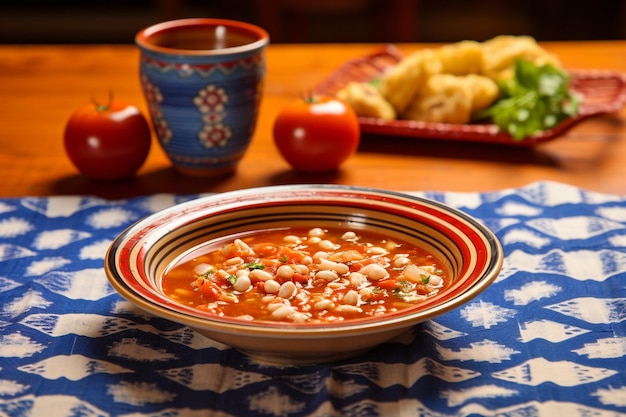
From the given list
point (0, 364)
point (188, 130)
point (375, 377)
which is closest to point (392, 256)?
point (375, 377)

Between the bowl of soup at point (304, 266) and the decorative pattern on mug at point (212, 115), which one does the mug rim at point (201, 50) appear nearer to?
the decorative pattern on mug at point (212, 115)

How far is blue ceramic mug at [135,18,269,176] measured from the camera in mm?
1975

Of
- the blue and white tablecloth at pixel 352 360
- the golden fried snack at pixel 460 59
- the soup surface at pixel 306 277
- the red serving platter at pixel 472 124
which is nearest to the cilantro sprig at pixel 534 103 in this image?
the red serving platter at pixel 472 124

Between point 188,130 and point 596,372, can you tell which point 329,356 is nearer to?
point 596,372

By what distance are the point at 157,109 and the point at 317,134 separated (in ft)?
1.16

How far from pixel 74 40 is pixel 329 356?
173 inches

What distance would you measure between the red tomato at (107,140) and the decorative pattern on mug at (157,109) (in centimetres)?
3

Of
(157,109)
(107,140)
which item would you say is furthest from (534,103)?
(107,140)

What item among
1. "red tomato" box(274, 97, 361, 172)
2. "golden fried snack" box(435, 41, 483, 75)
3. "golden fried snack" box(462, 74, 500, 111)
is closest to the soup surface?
"red tomato" box(274, 97, 361, 172)

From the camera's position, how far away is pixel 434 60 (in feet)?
7.66

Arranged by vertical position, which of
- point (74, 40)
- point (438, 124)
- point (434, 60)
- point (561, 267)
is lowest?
point (561, 267)

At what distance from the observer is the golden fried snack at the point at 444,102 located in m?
2.21

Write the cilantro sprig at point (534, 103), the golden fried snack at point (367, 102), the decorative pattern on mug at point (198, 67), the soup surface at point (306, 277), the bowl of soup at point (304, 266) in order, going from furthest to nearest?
the golden fried snack at point (367, 102), the cilantro sprig at point (534, 103), the decorative pattern on mug at point (198, 67), the soup surface at point (306, 277), the bowl of soup at point (304, 266)

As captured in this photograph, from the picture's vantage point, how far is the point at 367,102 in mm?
2240
